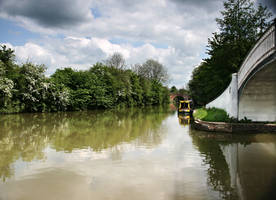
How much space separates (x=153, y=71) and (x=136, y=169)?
66698 mm

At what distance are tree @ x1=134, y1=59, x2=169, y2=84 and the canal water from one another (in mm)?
58378

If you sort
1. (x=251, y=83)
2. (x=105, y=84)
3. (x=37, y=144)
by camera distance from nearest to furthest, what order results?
(x=37, y=144)
(x=251, y=83)
(x=105, y=84)

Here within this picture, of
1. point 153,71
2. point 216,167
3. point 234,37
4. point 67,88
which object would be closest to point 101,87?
point 67,88

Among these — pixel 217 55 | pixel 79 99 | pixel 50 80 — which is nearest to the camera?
pixel 217 55

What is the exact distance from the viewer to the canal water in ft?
19.8

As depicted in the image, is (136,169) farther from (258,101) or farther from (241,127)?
(258,101)

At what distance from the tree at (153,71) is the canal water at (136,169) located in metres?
58.4

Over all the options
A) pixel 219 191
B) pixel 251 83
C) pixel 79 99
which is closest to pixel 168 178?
pixel 219 191

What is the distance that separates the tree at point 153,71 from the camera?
7075cm

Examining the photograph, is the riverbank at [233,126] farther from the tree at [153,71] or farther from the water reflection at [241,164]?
the tree at [153,71]

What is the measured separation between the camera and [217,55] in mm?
27078

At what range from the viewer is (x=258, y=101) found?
16.2 m

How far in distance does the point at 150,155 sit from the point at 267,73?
21.3ft

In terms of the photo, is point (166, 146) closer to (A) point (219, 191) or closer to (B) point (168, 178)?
(B) point (168, 178)
